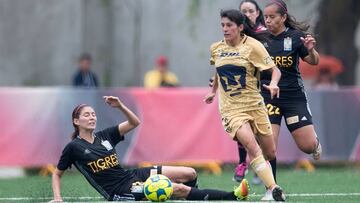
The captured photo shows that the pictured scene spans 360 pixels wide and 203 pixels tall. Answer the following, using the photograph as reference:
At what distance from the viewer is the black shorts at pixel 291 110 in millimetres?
12500

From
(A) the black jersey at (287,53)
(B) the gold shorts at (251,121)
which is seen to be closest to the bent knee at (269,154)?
(B) the gold shorts at (251,121)

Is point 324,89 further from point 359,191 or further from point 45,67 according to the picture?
point 45,67

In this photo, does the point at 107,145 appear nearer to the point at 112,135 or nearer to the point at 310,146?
the point at 112,135

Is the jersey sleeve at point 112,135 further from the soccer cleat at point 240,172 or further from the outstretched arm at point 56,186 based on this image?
the soccer cleat at point 240,172

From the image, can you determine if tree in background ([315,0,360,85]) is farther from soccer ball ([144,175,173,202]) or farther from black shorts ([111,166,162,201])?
soccer ball ([144,175,173,202])

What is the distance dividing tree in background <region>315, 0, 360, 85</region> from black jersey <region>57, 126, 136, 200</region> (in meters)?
11.0

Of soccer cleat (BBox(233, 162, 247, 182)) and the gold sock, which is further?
soccer cleat (BBox(233, 162, 247, 182))

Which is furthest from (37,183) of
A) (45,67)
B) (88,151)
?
(45,67)

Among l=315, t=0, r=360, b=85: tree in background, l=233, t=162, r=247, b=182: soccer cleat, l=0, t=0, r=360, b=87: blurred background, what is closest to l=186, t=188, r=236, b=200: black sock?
l=233, t=162, r=247, b=182: soccer cleat

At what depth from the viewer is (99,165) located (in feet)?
37.3

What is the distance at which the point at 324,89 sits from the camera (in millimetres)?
18141

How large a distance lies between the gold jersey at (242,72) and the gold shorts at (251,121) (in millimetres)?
47

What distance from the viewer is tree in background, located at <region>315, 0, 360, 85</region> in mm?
21953

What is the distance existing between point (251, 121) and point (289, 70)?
1.19 m
